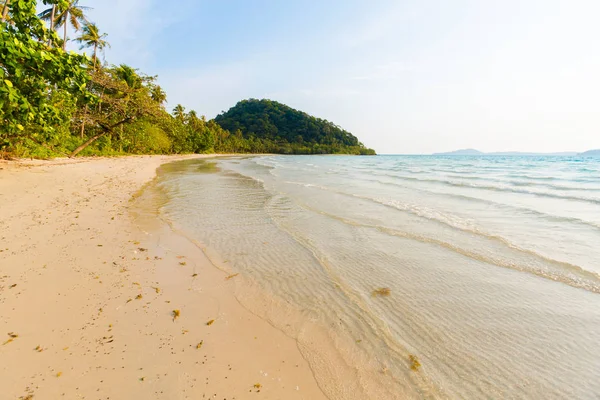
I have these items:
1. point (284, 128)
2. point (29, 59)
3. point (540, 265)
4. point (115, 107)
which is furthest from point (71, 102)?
point (284, 128)

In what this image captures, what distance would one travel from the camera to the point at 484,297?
387 centimetres

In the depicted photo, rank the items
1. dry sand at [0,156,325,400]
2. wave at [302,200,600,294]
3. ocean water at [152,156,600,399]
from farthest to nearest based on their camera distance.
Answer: wave at [302,200,600,294]
ocean water at [152,156,600,399]
dry sand at [0,156,325,400]

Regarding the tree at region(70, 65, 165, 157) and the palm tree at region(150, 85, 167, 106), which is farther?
the palm tree at region(150, 85, 167, 106)

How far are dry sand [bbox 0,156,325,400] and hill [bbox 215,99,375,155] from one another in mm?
134124

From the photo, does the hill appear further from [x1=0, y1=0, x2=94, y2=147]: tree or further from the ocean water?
the ocean water

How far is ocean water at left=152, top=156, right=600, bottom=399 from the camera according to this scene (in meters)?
2.45

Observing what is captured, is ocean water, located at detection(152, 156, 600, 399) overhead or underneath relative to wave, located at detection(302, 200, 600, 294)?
underneath

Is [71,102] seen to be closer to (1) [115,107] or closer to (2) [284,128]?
(1) [115,107]

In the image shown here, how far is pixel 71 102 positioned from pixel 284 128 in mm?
144248

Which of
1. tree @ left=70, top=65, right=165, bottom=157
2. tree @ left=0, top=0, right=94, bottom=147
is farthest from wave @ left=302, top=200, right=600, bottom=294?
tree @ left=70, top=65, right=165, bottom=157

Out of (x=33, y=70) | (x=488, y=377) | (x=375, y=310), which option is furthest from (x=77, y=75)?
(x=488, y=377)

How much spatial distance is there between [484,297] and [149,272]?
4763mm

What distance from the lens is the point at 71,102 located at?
1819 cm

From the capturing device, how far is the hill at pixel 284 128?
146 meters
